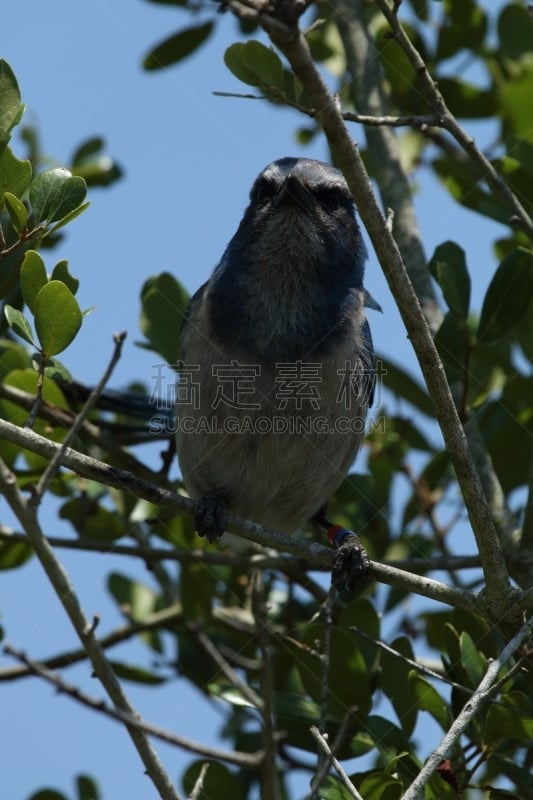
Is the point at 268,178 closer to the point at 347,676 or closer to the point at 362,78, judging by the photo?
the point at 362,78

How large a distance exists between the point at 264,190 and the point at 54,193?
5.22 feet

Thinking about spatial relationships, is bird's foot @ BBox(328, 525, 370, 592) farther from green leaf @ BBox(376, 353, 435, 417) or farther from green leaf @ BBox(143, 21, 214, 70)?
green leaf @ BBox(143, 21, 214, 70)

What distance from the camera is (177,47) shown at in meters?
6.22

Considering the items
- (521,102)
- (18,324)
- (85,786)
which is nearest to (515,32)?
(521,102)

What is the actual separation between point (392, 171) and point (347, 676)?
9.00 ft

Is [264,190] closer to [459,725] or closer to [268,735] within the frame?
[268,735]

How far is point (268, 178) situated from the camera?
5531mm

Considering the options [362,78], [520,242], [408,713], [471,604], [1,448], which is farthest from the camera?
[362,78]

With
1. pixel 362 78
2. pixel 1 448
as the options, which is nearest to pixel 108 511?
pixel 1 448

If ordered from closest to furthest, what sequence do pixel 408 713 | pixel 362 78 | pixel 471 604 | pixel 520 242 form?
pixel 471 604, pixel 408 713, pixel 520 242, pixel 362 78

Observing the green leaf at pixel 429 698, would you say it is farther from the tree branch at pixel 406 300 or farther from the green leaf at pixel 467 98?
the green leaf at pixel 467 98

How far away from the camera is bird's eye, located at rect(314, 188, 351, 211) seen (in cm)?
552

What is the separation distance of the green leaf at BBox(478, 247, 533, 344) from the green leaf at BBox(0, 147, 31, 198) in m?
2.13

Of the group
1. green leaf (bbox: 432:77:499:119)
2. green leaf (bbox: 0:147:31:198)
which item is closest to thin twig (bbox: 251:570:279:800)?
green leaf (bbox: 0:147:31:198)
